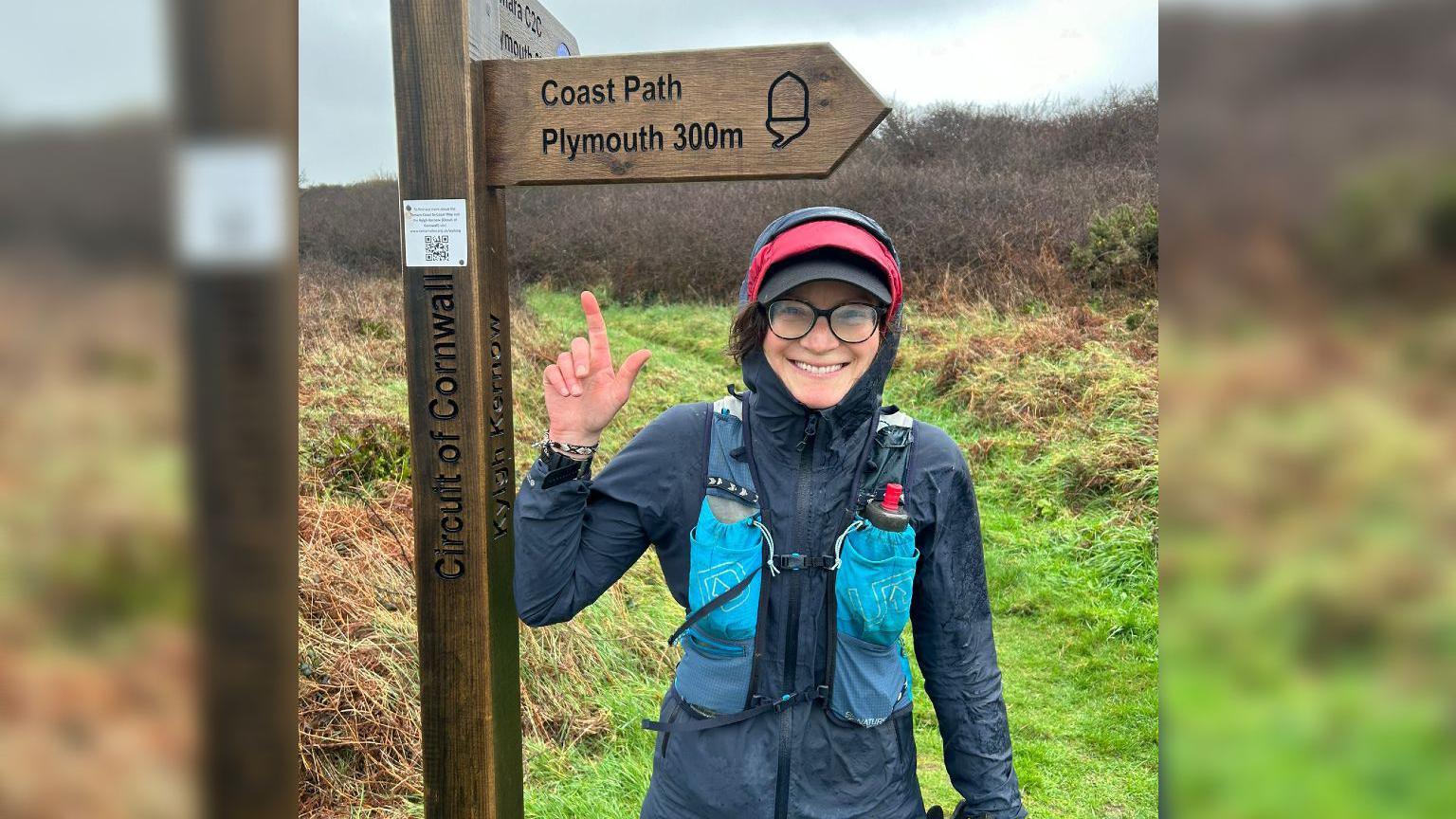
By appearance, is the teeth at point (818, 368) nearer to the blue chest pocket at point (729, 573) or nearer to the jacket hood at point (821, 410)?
the jacket hood at point (821, 410)

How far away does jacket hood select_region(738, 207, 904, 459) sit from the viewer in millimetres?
1840

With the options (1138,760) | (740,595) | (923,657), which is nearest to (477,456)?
(740,595)

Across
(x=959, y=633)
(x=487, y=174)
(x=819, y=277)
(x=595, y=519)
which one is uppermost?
(x=487, y=174)

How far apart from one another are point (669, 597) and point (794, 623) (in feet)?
11.5

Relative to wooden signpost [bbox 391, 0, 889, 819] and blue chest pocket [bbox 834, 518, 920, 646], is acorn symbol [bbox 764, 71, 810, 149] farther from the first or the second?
blue chest pocket [bbox 834, 518, 920, 646]

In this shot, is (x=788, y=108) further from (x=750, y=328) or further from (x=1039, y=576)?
(x=1039, y=576)

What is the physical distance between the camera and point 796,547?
5.99ft

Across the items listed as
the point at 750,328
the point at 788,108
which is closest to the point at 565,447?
the point at 750,328

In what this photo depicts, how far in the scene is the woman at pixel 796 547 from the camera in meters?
1.79

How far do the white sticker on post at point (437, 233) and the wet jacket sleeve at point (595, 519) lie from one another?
614mm

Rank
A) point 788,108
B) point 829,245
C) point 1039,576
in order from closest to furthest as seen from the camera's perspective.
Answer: point 829,245
point 788,108
point 1039,576
